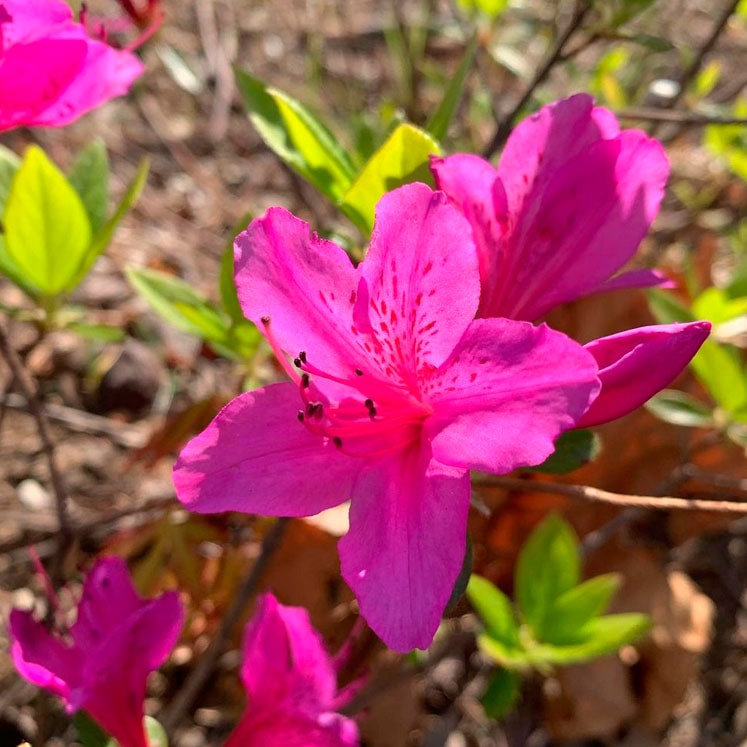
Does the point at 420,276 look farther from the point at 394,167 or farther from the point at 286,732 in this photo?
the point at 286,732

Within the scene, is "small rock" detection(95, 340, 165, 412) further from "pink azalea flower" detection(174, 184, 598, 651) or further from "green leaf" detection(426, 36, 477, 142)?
"pink azalea flower" detection(174, 184, 598, 651)

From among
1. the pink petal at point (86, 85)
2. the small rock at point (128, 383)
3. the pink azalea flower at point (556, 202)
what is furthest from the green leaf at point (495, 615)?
the small rock at point (128, 383)

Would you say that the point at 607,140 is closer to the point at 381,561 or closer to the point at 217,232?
the point at 381,561

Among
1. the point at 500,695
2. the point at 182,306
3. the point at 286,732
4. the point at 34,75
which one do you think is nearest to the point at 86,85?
the point at 34,75

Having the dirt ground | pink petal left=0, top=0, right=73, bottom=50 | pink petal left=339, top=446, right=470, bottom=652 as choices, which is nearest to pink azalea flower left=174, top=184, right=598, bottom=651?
pink petal left=339, top=446, right=470, bottom=652

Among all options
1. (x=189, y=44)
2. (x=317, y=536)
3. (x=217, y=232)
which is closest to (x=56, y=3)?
(x=317, y=536)

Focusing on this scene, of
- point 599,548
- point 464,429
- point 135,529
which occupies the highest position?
point 464,429

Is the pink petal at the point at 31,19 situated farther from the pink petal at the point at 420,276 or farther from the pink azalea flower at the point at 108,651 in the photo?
the pink azalea flower at the point at 108,651
